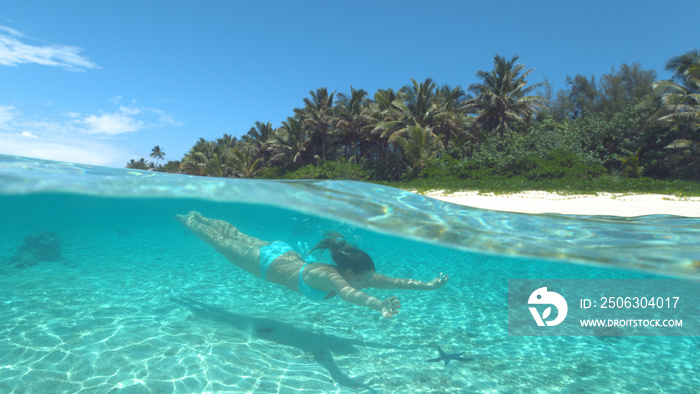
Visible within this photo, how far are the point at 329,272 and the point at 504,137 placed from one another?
23.6 m

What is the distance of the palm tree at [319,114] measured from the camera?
118ft

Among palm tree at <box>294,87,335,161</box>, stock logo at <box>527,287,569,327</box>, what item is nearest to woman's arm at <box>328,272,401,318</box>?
stock logo at <box>527,287,569,327</box>

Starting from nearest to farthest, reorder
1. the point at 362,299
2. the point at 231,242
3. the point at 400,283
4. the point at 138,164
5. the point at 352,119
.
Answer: the point at 362,299 < the point at 400,283 < the point at 231,242 < the point at 352,119 < the point at 138,164

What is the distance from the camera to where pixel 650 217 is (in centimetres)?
829

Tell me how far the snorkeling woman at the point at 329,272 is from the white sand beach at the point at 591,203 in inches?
216

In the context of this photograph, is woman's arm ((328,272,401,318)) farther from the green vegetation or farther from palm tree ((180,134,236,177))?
palm tree ((180,134,236,177))

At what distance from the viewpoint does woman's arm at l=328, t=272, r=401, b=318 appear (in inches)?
157

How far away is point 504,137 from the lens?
25.3 meters

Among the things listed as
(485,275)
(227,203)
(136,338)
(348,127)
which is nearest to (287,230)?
(227,203)

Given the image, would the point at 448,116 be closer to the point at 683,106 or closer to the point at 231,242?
the point at 683,106

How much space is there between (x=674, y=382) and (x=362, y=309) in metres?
5.18

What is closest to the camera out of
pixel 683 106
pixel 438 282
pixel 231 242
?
pixel 438 282

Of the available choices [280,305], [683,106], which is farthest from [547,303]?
[683,106]

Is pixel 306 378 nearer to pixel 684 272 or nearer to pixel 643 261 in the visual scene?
pixel 643 261
